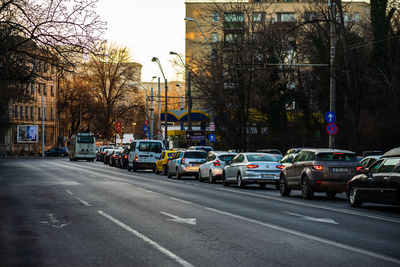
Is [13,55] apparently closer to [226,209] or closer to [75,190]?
[75,190]

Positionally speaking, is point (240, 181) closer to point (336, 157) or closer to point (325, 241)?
point (336, 157)

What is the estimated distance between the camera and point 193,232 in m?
12.6

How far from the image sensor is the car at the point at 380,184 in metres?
17.2

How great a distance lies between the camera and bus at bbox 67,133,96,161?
262ft

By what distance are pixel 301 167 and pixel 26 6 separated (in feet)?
35.6

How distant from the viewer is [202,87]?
53.7m

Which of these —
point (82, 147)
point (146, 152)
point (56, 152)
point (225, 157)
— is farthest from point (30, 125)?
point (225, 157)

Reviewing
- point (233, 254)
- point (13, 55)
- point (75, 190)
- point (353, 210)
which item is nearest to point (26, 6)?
point (13, 55)

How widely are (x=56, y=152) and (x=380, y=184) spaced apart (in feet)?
292

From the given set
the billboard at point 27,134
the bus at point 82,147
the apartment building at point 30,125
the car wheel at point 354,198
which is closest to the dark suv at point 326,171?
the car wheel at point 354,198

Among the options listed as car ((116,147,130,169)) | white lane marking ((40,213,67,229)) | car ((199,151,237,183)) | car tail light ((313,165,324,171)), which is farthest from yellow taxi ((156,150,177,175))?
white lane marking ((40,213,67,229))

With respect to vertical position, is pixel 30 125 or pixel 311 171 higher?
pixel 30 125

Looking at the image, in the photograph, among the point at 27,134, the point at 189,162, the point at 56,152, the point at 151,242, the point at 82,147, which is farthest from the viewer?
the point at 56,152

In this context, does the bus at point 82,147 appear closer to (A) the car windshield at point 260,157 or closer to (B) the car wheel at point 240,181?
(B) the car wheel at point 240,181
